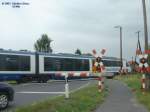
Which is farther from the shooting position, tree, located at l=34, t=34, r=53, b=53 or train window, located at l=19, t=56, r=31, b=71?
tree, located at l=34, t=34, r=53, b=53

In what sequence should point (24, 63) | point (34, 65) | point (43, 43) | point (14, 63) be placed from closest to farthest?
point (14, 63), point (24, 63), point (34, 65), point (43, 43)

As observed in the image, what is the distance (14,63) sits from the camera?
40.3m

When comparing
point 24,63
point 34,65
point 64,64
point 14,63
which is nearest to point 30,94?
point 14,63

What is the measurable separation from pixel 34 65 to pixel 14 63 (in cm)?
295

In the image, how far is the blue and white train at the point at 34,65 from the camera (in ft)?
130

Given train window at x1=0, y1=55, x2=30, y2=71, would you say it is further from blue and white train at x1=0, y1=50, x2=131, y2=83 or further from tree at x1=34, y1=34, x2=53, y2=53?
tree at x1=34, y1=34, x2=53, y2=53

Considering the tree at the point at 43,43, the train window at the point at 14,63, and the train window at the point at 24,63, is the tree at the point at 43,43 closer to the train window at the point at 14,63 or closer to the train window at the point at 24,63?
the train window at the point at 24,63

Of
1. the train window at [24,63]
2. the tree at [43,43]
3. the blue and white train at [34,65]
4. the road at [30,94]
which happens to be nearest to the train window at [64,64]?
the blue and white train at [34,65]

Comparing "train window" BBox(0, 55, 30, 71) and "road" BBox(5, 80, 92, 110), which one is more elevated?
"train window" BBox(0, 55, 30, 71)

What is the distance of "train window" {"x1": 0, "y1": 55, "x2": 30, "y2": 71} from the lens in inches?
1538

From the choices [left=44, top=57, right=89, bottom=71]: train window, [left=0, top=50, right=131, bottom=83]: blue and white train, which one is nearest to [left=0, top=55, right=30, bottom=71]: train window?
[left=0, top=50, right=131, bottom=83]: blue and white train

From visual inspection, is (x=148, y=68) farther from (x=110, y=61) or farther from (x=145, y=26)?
(x=110, y=61)

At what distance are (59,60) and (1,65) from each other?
967 cm

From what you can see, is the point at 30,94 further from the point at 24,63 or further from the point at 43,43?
the point at 43,43
